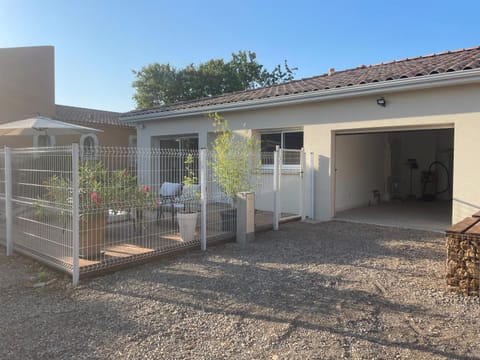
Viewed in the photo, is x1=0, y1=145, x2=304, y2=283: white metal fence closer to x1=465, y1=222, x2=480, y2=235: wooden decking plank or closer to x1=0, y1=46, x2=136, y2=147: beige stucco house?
x1=465, y1=222, x2=480, y2=235: wooden decking plank

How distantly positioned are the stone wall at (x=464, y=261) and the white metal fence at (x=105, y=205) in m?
3.62

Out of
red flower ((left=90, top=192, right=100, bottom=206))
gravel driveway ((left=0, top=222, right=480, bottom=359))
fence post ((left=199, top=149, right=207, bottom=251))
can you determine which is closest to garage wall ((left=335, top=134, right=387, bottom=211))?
gravel driveway ((left=0, top=222, right=480, bottom=359))

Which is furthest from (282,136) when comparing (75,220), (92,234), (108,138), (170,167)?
(108,138)

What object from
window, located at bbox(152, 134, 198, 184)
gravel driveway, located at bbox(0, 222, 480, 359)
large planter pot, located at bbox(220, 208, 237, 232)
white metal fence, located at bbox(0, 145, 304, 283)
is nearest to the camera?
gravel driveway, located at bbox(0, 222, 480, 359)

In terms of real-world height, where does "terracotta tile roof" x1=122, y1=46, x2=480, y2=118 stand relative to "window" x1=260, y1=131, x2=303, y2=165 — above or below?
above

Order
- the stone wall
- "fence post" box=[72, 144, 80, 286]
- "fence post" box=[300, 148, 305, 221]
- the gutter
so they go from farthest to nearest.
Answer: "fence post" box=[300, 148, 305, 221], the gutter, "fence post" box=[72, 144, 80, 286], the stone wall

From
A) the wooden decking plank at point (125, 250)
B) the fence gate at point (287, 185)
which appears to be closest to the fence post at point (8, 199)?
the wooden decking plank at point (125, 250)

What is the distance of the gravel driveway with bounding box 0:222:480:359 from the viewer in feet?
9.43

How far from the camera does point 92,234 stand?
15.8 ft

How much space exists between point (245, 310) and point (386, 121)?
5.72 metres

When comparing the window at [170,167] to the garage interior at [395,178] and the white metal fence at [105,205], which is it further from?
the garage interior at [395,178]

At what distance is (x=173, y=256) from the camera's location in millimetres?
5559

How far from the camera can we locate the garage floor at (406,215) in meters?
8.27

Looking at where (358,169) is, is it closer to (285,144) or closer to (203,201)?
(285,144)
